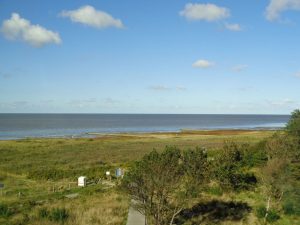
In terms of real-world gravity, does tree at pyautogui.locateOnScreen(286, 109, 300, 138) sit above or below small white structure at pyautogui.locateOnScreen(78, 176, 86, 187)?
above

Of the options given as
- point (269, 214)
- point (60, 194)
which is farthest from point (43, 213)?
point (269, 214)

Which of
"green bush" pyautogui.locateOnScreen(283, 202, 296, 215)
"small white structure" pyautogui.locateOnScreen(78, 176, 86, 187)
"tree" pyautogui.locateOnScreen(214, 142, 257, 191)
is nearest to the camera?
"green bush" pyautogui.locateOnScreen(283, 202, 296, 215)

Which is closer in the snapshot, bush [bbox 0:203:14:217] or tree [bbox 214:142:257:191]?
bush [bbox 0:203:14:217]

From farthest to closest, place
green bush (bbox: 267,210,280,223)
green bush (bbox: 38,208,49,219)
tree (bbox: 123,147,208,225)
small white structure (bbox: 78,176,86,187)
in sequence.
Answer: small white structure (bbox: 78,176,86,187) < green bush (bbox: 267,210,280,223) < green bush (bbox: 38,208,49,219) < tree (bbox: 123,147,208,225)

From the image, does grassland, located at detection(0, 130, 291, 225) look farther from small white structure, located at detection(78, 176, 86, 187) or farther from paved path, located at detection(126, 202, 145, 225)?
small white structure, located at detection(78, 176, 86, 187)

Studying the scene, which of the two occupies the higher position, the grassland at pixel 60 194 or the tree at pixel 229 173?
the tree at pixel 229 173

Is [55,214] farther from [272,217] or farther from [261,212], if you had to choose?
[272,217]

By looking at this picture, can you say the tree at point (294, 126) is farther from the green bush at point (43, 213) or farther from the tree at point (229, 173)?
the green bush at point (43, 213)

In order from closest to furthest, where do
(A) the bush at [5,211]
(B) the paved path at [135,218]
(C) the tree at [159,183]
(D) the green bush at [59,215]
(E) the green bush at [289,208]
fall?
1. (C) the tree at [159,183]
2. (B) the paved path at [135,218]
3. (D) the green bush at [59,215]
4. (A) the bush at [5,211]
5. (E) the green bush at [289,208]

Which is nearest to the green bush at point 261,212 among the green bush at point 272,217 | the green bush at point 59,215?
the green bush at point 272,217

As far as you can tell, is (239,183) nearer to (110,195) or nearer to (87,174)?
(110,195)

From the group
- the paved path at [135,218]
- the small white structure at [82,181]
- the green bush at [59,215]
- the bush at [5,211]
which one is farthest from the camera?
the small white structure at [82,181]

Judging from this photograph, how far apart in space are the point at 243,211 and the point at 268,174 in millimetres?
2955

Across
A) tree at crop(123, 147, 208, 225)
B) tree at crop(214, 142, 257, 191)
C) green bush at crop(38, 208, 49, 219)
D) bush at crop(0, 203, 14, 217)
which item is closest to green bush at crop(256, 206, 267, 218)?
tree at crop(123, 147, 208, 225)
